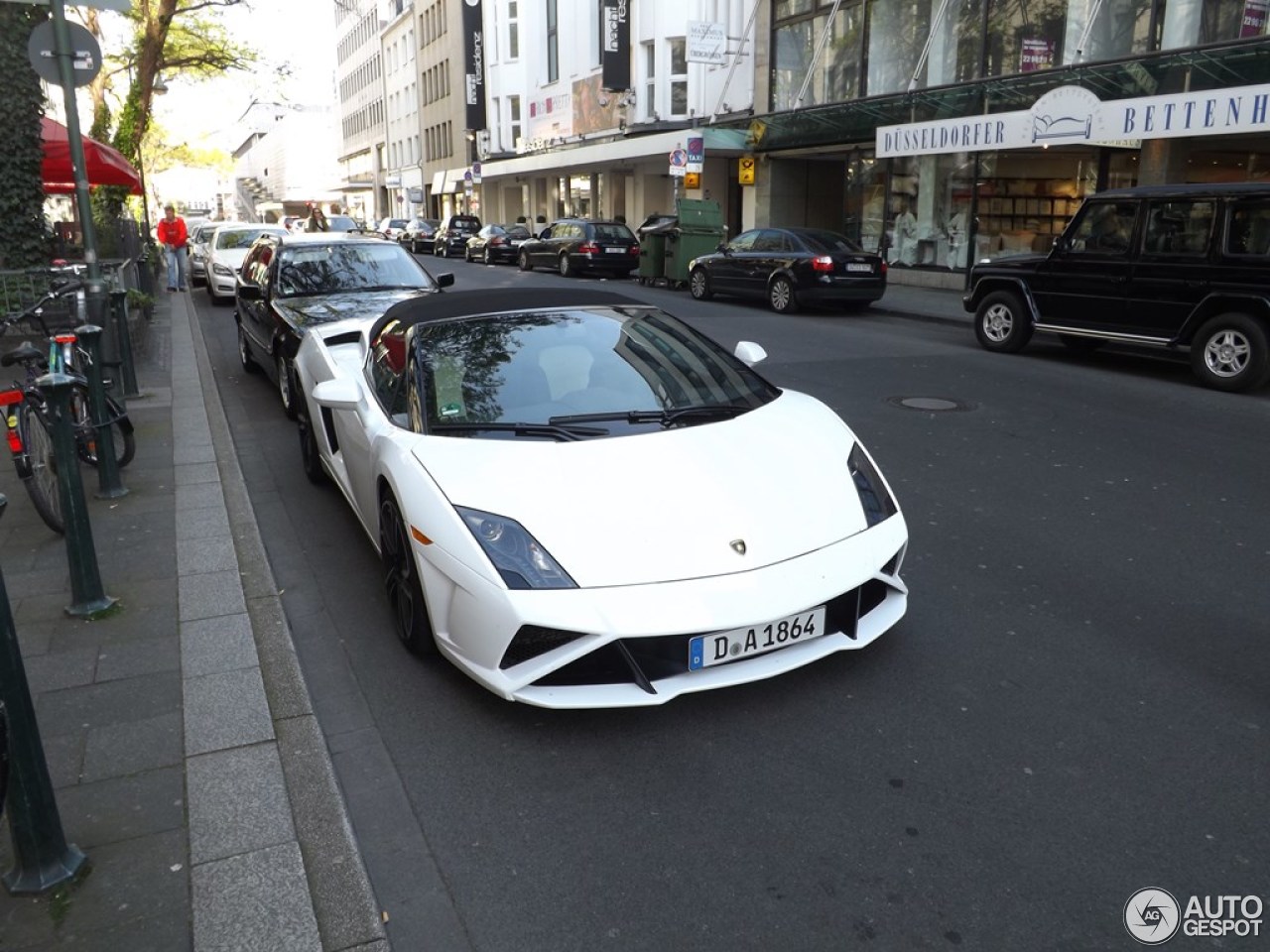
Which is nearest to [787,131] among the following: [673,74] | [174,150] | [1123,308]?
[673,74]

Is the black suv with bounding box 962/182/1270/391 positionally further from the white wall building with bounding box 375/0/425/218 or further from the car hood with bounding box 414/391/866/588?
the white wall building with bounding box 375/0/425/218

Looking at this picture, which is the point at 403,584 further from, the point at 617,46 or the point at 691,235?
the point at 617,46

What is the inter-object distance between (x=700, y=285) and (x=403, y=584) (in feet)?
55.8

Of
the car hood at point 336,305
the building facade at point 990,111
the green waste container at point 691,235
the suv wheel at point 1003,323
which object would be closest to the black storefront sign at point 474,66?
the building facade at point 990,111

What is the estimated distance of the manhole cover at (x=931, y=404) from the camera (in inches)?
367

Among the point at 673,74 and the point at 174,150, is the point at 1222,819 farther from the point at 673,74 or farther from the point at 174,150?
the point at 174,150

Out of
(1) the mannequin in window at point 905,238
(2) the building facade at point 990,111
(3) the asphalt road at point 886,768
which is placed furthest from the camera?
(1) the mannequin in window at point 905,238

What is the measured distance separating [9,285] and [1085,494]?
10.1 m

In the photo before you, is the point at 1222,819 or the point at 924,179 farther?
the point at 924,179

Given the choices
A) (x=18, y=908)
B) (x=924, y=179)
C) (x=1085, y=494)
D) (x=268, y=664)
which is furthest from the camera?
(x=924, y=179)

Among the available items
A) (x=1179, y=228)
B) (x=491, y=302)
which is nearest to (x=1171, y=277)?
(x=1179, y=228)

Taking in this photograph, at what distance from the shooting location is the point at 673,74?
113ft

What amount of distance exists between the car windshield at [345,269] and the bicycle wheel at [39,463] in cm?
412

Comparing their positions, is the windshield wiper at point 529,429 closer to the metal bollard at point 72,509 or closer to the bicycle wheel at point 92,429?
the metal bollard at point 72,509
